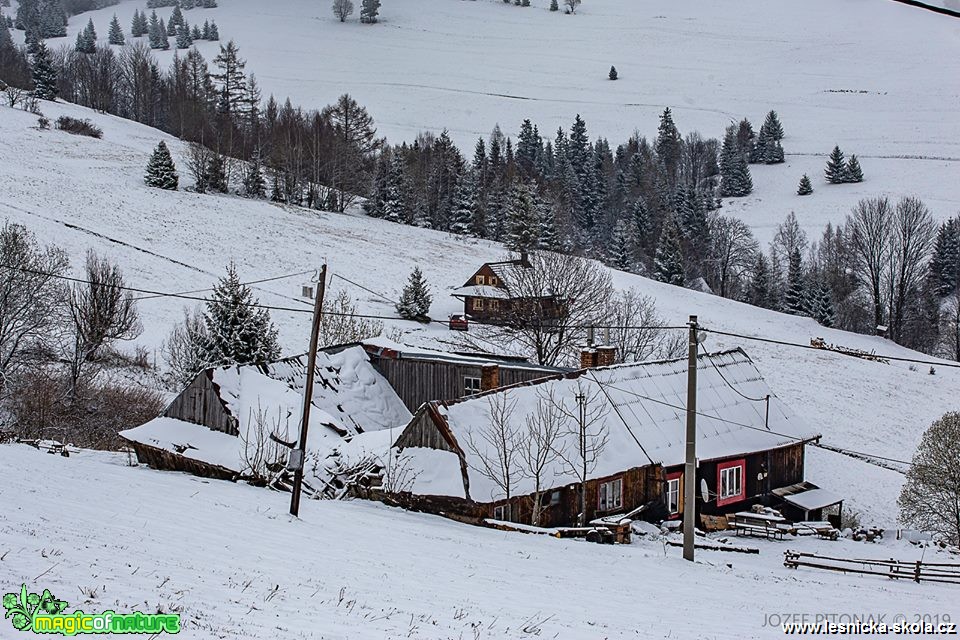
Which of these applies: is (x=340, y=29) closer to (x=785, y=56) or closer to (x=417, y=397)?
(x=785, y=56)

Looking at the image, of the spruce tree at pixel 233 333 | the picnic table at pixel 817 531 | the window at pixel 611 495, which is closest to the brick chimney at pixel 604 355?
the window at pixel 611 495

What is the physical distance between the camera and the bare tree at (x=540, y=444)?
21922 millimetres

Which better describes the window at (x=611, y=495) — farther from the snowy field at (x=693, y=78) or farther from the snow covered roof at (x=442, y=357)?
the snowy field at (x=693, y=78)

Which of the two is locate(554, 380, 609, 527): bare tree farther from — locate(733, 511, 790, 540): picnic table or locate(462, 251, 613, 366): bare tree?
locate(462, 251, 613, 366): bare tree

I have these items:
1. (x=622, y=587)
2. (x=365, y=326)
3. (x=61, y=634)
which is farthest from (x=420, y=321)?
(x=61, y=634)

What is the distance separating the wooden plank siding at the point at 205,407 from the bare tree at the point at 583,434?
10075mm

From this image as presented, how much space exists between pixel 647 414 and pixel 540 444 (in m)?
5.79

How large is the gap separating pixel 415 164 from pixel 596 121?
5208 cm

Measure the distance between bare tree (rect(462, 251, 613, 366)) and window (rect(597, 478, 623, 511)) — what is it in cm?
1480

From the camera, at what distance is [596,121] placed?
144 m

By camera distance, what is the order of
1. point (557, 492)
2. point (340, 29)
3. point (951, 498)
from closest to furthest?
point (557, 492), point (951, 498), point (340, 29)

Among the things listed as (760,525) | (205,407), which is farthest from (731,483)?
(205,407)

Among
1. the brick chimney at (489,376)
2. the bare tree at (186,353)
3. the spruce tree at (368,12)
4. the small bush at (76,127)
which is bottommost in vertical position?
the bare tree at (186,353)

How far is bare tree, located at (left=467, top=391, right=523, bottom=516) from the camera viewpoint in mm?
22031
